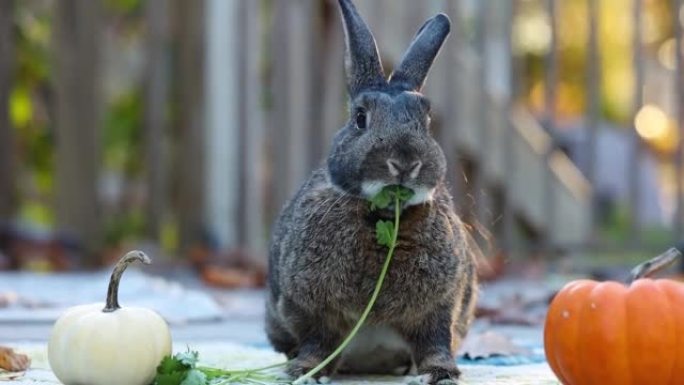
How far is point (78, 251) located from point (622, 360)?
399cm

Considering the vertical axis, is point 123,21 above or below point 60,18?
Result: above

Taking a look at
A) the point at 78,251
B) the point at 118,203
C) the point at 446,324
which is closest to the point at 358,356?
the point at 446,324

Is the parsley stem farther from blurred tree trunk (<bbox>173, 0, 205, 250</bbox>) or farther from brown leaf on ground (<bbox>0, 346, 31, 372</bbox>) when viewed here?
blurred tree trunk (<bbox>173, 0, 205, 250</bbox>)

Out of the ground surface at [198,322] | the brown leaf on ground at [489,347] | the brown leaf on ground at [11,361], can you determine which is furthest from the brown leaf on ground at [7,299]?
the brown leaf on ground at [489,347]

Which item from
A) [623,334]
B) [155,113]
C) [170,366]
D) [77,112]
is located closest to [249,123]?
[155,113]

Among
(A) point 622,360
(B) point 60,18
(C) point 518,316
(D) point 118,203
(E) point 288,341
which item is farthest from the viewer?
(D) point 118,203

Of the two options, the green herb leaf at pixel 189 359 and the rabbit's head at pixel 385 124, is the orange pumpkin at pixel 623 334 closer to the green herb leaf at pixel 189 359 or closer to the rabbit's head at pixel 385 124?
the rabbit's head at pixel 385 124

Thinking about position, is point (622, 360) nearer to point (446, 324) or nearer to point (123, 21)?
point (446, 324)

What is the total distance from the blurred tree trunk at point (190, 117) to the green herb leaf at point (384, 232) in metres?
3.79

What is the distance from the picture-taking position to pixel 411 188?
2.84 metres

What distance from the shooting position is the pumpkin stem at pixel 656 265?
285cm

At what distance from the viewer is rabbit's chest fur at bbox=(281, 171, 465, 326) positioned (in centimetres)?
303

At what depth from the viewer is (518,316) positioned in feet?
15.2

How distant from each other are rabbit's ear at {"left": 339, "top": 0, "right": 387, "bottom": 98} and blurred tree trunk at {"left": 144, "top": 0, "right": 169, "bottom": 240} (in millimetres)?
3288
